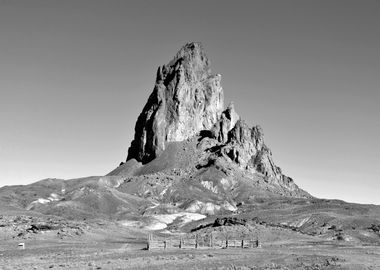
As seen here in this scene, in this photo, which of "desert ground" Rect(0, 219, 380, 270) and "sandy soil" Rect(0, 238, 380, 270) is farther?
"desert ground" Rect(0, 219, 380, 270)

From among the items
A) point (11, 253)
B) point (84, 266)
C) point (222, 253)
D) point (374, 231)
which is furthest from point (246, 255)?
point (374, 231)

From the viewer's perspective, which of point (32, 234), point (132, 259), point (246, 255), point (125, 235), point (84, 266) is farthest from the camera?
point (125, 235)

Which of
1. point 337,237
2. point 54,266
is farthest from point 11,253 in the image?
point 337,237

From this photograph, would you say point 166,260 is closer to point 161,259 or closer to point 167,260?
point 167,260

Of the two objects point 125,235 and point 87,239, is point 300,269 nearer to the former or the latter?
point 87,239

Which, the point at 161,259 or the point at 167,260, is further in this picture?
the point at 161,259

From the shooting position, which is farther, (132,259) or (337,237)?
(337,237)

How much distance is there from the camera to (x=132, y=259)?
68.8 m

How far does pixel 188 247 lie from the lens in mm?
91438

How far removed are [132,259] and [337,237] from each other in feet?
271

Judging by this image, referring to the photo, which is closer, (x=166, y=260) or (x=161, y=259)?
(x=166, y=260)

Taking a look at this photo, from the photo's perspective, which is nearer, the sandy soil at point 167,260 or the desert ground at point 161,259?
the sandy soil at point 167,260

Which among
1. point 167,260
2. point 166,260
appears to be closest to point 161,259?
point 166,260

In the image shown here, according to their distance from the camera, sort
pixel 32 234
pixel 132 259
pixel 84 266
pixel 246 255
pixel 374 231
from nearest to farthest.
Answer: pixel 84 266
pixel 132 259
pixel 246 255
pixel 32 234
pixel 374 231
